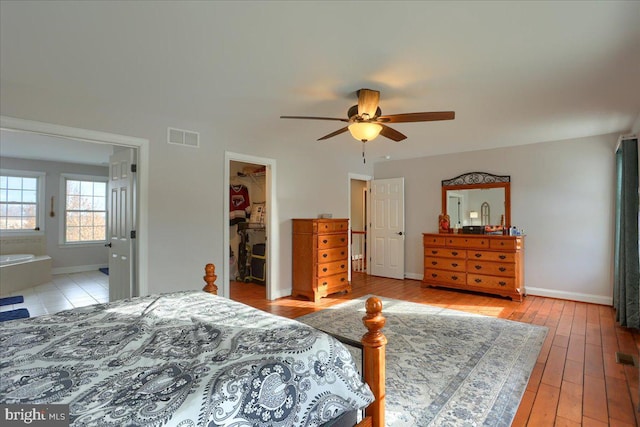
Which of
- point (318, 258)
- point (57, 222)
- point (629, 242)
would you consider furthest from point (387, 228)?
point (57, 222)

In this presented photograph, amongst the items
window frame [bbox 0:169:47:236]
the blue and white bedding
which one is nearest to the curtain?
the blue and white bedding

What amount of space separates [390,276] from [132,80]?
525 cm

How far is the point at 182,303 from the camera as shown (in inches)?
75.9

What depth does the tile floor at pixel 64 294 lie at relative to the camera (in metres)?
4.22

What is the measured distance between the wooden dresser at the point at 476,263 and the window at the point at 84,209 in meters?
7.26

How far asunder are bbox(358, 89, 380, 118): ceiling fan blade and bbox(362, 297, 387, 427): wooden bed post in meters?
1.95

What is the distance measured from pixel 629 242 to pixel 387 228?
3.54 metres

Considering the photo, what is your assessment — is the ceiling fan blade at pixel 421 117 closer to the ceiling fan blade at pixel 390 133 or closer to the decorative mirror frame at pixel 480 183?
the ceiling fan blade at pixel 390 133

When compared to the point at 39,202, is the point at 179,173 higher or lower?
higher

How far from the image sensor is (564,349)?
2.90 meters

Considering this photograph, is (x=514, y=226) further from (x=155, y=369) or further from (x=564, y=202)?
(x=155, y=369)

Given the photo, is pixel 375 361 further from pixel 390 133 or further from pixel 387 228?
pixel 387 228

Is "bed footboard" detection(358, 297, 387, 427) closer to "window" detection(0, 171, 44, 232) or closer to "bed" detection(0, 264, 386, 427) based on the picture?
"bed" detection(0, 264, 386, 427)

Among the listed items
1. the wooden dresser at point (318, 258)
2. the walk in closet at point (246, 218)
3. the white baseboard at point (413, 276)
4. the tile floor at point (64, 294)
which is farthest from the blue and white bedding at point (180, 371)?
the white baseboard at point (413, 276)
